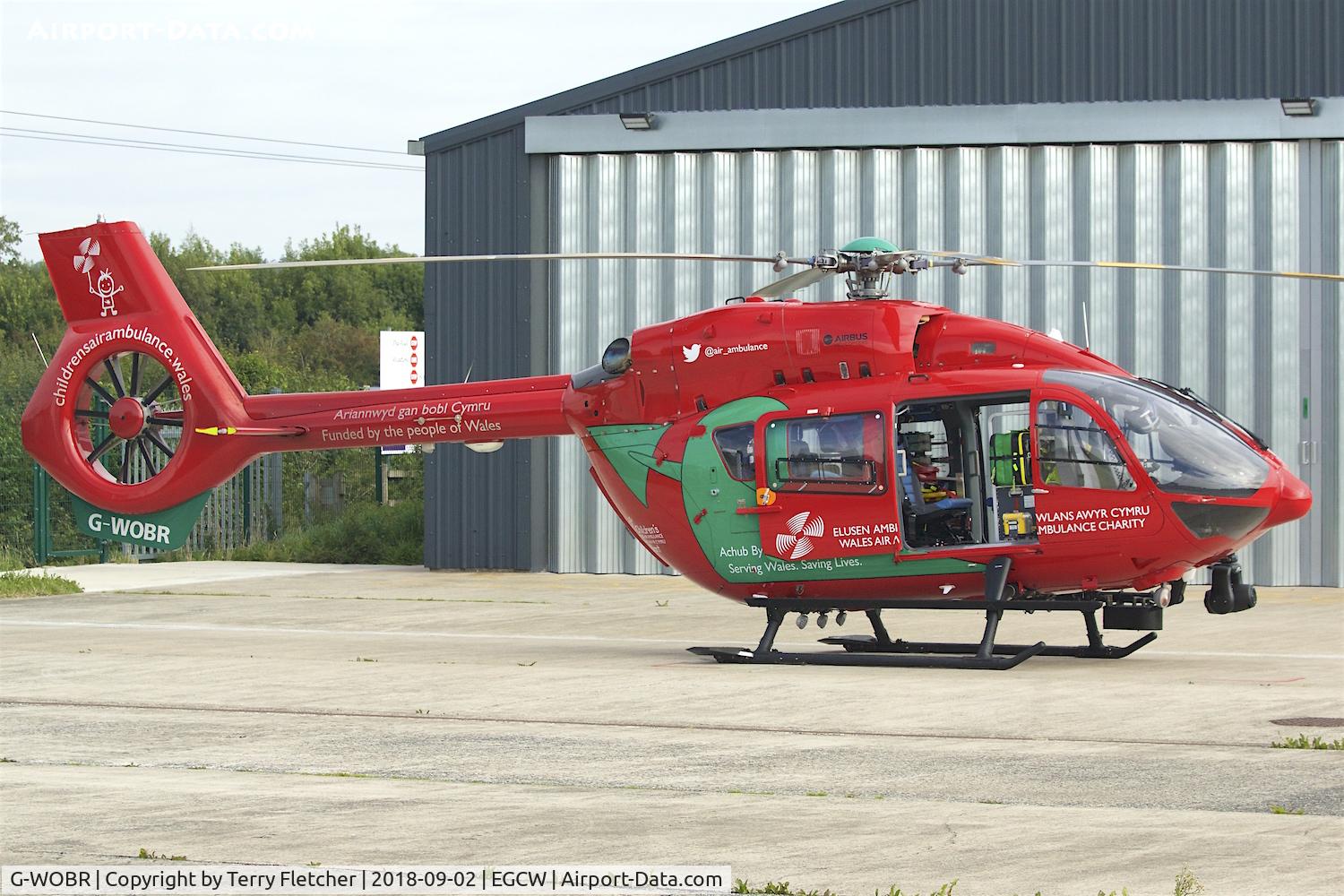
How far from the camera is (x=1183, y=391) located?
43.0 ft

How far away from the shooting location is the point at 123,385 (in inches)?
656

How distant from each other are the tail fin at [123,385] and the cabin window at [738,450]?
537 centimetres

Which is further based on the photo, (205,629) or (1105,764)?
(205,629)

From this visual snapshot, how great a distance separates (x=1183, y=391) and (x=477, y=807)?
7615mm

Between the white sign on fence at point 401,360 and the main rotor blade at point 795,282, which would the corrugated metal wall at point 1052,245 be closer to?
the white sign on fence at point 401,360

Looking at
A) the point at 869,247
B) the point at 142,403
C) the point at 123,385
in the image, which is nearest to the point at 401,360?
the point at 123,385

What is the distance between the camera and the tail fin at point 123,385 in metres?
16.6

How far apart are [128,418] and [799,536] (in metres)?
7.12

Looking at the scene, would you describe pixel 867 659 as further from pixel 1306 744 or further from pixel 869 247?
pixel 1306 744

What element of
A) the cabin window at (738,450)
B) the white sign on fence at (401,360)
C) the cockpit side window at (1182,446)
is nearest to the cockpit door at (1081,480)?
the cockpit side window at (1182,446)

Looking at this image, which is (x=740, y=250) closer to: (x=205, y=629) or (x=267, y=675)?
(x=205, y=629)

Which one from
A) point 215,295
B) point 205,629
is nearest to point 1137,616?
point 205,629

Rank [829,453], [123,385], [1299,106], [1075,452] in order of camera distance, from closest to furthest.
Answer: [1075,452]
[829,453]
[123,385]
[1299,106]

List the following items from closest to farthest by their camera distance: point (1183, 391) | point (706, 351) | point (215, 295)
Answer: point (1183, 391) → point (706, 351) → point (215, 295)
